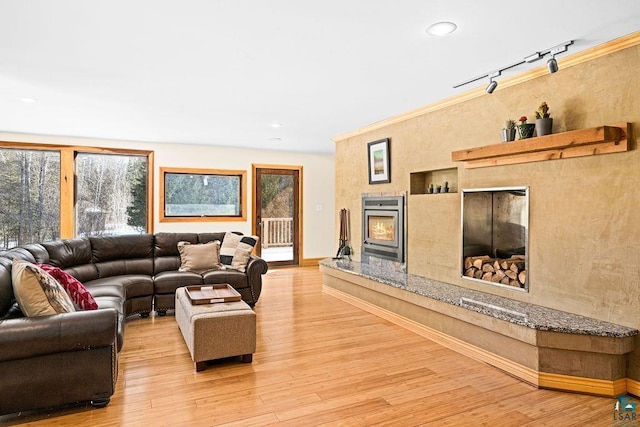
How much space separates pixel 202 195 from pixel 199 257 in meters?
2.79

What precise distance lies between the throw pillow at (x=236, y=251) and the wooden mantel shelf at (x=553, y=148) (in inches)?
111

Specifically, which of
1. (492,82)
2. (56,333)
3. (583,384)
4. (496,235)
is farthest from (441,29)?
(56,333)

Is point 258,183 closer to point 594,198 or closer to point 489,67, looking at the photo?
point 489,67

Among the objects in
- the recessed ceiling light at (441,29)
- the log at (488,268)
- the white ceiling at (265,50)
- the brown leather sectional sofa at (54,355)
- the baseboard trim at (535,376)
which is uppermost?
the white ceiling at (265,50)

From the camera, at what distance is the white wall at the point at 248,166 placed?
22.2 feet

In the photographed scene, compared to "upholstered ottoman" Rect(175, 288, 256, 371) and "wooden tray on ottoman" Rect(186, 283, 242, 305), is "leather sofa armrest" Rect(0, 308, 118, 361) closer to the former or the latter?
"upholstered ottoman" Rect(175, 288, 256, 371)

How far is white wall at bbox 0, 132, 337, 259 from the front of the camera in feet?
22.2

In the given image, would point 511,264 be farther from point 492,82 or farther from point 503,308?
point 492,82

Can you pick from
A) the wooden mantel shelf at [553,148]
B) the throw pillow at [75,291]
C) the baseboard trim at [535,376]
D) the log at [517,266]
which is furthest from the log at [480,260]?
the throw pillow at [75,291]

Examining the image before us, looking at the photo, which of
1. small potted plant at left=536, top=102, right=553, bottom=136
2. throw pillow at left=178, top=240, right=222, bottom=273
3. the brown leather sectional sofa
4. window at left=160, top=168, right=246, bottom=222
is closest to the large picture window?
window at left=160, top=168, right=246, bottom=222

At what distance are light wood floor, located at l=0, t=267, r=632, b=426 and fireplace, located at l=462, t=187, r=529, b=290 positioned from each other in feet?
2.84

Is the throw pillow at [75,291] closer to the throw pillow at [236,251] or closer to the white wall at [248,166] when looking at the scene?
the throw pillow at [236,251]

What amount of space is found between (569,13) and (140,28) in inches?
106

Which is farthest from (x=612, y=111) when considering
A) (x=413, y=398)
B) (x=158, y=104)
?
(x=158, y=104)
